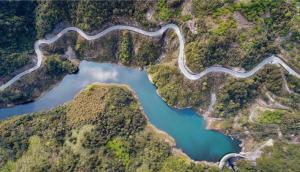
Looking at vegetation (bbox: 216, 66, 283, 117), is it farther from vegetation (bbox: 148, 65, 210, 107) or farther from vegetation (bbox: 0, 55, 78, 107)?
vegetation (bbox: 0, 55, 78, 107)

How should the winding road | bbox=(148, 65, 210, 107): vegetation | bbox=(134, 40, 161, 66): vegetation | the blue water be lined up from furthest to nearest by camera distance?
bbox=(134, 40, 161, 66): vegetation < the blue water < bbox=(148, 65, 210, 107): vegetation < the winding road

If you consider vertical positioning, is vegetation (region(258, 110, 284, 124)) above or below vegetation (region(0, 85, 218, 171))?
above

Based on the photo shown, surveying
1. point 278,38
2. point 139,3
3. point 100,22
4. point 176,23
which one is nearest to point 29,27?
point 100,22

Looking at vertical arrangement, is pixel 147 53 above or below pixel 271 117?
above

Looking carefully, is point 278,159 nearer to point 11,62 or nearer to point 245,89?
point 245,89

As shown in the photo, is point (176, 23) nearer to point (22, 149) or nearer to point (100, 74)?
point (100, 74)

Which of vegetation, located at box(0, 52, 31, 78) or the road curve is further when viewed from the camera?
vegetation, located at box(0, 52, 31, 78)

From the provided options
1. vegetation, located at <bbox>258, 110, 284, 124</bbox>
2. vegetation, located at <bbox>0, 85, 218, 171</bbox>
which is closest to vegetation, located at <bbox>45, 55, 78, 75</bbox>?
vegetation, located at <bbox>0, 85, 218, 171</bbox>

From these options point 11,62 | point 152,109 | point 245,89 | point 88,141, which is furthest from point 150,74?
point 11,62
